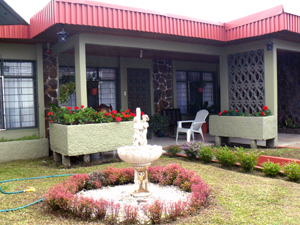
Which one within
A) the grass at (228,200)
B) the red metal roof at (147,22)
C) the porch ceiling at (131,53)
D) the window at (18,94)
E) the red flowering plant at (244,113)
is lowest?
the grass at (228,200)

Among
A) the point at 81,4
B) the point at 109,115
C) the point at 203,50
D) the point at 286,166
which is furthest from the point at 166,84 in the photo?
the point at 286,166

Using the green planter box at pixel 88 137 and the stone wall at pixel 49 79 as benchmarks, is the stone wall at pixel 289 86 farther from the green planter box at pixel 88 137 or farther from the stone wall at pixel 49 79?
the stone wall at pixel 49 79

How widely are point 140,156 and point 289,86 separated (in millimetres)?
8515

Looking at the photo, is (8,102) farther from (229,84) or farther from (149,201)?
(229,84)

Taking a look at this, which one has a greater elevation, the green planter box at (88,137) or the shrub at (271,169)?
the green planter box at (88,137)

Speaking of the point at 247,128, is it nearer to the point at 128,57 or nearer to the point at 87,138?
the point at 87,138

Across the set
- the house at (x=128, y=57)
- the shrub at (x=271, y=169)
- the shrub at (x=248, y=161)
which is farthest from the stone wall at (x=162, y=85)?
the shrub at (x=271, y=169)

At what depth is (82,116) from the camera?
5.91 metres

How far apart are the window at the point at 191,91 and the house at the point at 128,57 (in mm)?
544

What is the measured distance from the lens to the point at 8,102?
7.40m

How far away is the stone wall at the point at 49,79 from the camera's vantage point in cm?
775

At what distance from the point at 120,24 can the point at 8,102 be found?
359 centimetres

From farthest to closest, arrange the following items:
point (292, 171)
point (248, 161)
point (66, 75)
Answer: point (66, 75) → point (248, 161) → point (292, 171)

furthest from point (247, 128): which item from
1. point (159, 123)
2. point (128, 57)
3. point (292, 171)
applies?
point (128, 57)
